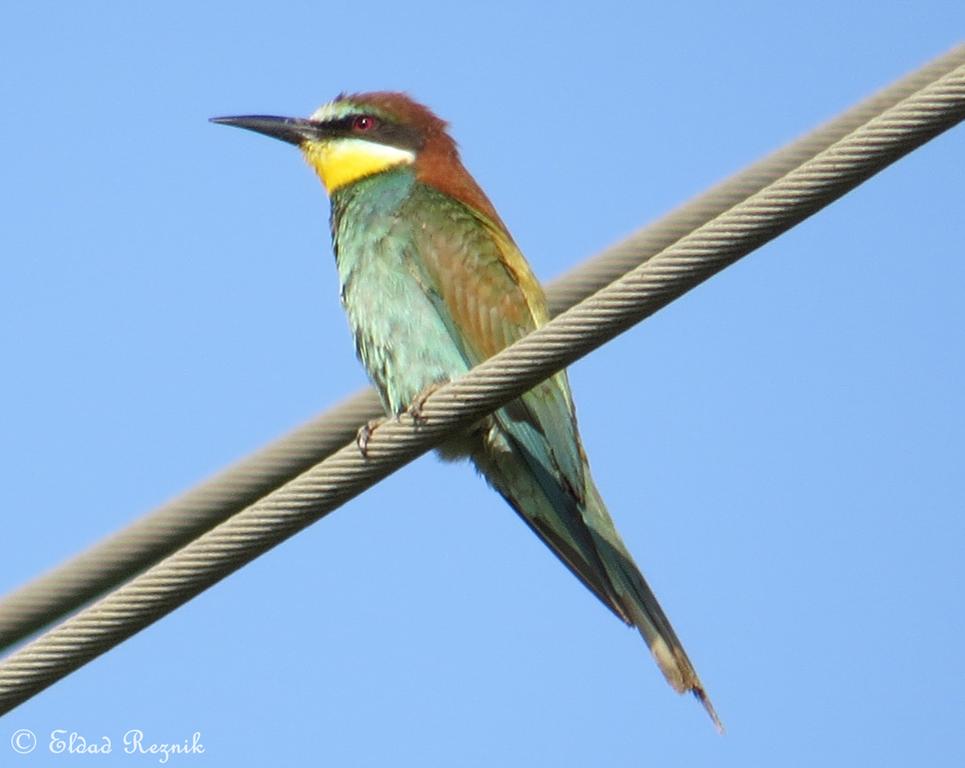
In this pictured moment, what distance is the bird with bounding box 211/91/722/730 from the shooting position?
3.15 meters

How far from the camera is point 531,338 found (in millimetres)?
2018

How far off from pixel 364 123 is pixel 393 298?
0.83 meters

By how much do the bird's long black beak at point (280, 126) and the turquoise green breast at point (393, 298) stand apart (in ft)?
1.76

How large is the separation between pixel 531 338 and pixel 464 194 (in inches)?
70.8

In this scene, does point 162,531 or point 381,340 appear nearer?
point 162,531

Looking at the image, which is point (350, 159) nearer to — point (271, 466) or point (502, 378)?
point (271, 466)

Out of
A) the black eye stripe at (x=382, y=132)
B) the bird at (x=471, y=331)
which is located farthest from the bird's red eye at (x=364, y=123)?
the bird at (x=471, y=331)

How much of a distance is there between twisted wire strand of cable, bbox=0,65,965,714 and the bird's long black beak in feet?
7.07

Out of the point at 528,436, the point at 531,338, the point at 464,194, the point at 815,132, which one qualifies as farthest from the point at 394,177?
the point at 531,338

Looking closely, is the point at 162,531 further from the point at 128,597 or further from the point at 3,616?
the point at 128,597

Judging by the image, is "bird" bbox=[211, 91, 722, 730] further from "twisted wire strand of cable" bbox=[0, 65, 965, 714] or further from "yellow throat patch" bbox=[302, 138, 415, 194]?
"twisted wire strand of cable" bbox=[0, 65, 965, 714]

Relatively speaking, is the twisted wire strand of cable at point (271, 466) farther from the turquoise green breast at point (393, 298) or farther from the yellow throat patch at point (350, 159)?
the yellow throat patch at point (350, 159)

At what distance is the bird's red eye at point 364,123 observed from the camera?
4086 mm

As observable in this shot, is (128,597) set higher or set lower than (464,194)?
lower
